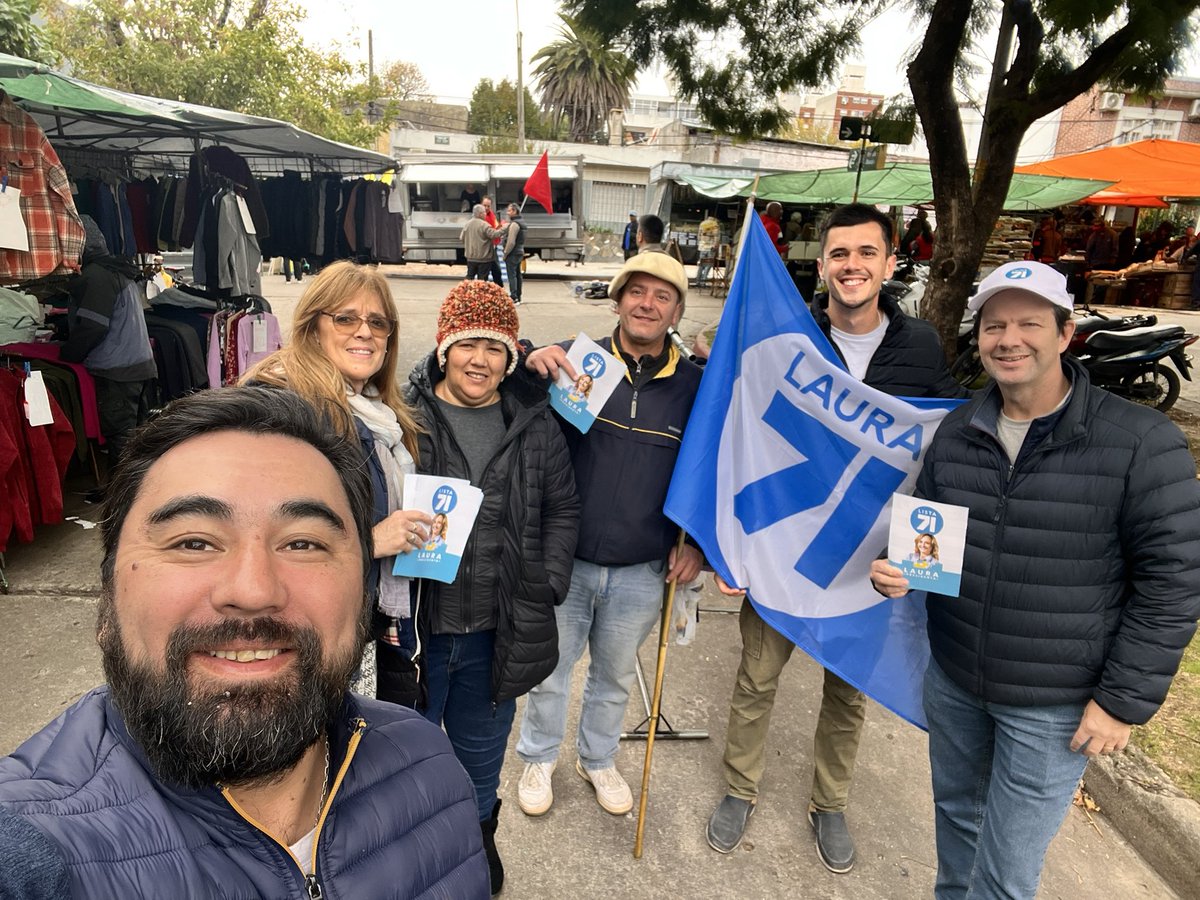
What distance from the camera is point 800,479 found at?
2.78 m

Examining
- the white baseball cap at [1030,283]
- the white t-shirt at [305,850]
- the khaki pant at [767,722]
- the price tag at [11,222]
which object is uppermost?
the price tag at [11,222]

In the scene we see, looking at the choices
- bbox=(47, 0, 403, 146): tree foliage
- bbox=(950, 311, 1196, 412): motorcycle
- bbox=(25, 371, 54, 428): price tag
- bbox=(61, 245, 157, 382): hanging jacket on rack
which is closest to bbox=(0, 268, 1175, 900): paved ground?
bbox=(25, 371, 54, 428): price tag

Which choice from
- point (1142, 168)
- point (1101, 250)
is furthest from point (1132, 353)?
point (1101, 250)

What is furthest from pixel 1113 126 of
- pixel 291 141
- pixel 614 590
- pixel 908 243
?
pixel 614 590

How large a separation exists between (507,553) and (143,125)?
21.6 ft

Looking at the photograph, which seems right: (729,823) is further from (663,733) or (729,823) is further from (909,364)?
(909,364)

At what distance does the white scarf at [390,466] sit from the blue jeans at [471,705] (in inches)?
9.5

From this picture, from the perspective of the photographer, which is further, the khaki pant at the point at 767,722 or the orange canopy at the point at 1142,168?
the orange canopy at the point at 1142,168

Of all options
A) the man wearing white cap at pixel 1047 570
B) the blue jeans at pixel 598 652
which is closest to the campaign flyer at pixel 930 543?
the man wearing white cap at pixel 1047 570

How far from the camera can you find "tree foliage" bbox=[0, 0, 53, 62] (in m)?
11.0

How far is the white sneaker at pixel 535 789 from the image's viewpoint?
9.29ft

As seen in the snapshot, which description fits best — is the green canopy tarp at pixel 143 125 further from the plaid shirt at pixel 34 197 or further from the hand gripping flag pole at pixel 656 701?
the hand gripping flag pole at pixel 656 701

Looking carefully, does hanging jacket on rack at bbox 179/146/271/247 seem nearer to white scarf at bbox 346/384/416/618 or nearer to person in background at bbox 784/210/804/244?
white scarf at bbox 346/384/416/618

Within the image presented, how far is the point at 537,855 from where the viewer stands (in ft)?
8.75
